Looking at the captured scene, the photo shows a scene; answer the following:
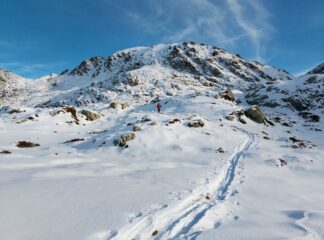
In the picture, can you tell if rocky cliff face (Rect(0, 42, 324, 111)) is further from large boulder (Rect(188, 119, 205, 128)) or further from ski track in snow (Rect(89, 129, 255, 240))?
ski track in snow (Rect(89, 129, 255, 240))

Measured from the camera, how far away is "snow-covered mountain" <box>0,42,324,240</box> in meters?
7.61

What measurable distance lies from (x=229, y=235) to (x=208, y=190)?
4.64 m

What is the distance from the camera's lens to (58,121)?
29031 mm

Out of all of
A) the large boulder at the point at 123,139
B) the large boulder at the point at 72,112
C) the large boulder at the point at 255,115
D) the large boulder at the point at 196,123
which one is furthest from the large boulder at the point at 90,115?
the large boulder at the point at 255,115

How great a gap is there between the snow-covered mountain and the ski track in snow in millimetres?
33

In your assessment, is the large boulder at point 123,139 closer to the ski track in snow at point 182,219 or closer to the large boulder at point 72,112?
the ski track in snow at point 182,219

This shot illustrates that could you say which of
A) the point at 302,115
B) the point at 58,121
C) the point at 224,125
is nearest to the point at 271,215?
the point at 224,125

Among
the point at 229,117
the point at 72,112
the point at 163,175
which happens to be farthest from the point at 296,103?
the point at 163,175

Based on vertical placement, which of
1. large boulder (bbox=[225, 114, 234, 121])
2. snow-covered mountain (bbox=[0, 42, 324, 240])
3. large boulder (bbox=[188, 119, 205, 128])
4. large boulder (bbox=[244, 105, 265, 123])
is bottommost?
snow-covered mountain (bbox=[0, 42, 324, 240])

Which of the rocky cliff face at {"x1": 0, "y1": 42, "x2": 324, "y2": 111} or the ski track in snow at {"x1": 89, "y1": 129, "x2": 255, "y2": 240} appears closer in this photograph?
the ski track in snow at {"x1": 89, "y1": 129, "x2": 255, "y2": 240}

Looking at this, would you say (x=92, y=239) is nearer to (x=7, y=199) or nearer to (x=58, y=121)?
(x=7, y=199)

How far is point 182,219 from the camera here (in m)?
8.44

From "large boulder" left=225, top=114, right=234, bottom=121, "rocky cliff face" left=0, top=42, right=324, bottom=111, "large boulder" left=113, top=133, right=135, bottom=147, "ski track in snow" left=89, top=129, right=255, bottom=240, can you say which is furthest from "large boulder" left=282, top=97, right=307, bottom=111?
"ski track in snow" left=89, top=129, right=255, bottom=240

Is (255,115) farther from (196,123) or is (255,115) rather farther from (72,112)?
(72,112)
